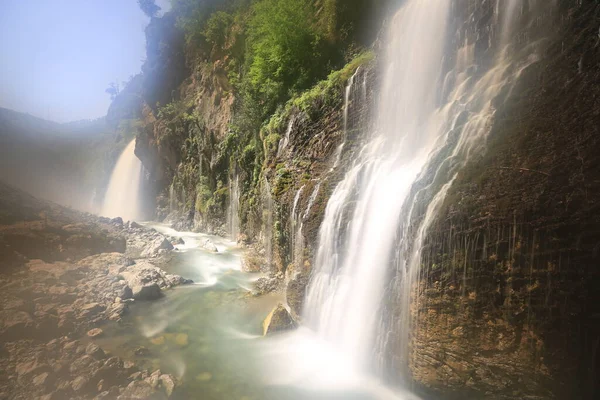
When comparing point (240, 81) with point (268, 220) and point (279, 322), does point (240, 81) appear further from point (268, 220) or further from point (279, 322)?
point (279, 322)

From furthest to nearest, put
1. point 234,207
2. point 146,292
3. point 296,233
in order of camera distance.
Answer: point 234,207 → point 146,292 → point 296,233

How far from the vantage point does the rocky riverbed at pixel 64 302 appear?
534 centimetres

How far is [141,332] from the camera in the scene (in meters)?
7.83

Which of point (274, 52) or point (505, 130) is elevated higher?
point (274, 52)

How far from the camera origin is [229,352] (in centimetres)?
724

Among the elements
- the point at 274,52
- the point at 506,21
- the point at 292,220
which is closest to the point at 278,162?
the point at 292,220

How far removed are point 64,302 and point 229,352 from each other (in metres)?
5.48

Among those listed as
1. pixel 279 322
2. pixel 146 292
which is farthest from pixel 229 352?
pixel 146 292

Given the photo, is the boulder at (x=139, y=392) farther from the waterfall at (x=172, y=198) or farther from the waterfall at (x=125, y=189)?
the waterfall at (x=125, y=189)

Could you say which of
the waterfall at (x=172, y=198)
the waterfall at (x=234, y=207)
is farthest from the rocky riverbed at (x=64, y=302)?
the waterfall at (x=172, y=198)

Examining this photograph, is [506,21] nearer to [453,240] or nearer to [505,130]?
[505,130]

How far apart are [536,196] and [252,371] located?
255 inches

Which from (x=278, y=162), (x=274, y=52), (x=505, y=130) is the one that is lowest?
(x=505, y=130)

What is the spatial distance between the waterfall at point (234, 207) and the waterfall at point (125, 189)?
63.8 feet
